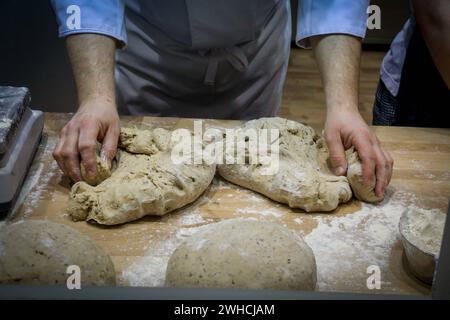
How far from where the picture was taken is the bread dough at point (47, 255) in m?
0.92

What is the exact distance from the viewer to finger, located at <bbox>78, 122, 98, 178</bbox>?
138cm

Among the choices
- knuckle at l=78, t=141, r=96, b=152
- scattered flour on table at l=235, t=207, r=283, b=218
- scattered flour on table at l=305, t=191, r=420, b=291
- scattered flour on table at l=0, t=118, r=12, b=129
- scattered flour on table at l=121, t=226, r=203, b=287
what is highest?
scattered flour on table at l=0, t=118, r=12, b=129

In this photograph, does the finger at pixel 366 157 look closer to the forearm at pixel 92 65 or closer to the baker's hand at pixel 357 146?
the baker's hand at pixel 357 146

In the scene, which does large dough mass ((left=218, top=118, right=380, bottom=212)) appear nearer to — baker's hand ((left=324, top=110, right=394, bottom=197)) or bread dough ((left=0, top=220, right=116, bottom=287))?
baker's hand ((left=324, top=110, right=394, bottom=197))

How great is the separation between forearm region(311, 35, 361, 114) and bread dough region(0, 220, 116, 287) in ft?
2.94

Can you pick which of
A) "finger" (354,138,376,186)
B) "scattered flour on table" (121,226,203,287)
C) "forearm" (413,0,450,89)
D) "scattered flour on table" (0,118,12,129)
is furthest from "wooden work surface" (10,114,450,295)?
"forearm" (413,0,450,89)

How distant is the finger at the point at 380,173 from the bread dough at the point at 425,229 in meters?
0.18

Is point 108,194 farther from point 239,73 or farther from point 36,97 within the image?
point 239,73

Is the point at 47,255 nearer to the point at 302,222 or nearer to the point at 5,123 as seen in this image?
the point at 5,123

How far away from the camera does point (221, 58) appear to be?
1.81 meters

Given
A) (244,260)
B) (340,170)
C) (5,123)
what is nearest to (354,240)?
(340,170)

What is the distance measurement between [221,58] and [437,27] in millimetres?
760

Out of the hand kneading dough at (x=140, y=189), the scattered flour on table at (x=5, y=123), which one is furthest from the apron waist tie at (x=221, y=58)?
the scattered flour on table at (x=5, y=123)
